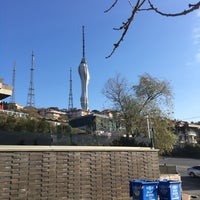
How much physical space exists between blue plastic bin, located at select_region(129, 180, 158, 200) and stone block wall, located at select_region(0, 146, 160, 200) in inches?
85.1

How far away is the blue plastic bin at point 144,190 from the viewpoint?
10.8 meters

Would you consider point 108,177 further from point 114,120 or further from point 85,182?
point 114,120

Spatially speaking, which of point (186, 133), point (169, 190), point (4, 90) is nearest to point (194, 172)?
point (169, 190)

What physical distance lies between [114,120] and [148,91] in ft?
15.1

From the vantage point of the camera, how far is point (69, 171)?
475 inches

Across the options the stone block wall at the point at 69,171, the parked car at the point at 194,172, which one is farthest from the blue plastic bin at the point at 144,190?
the parked car at the point at 194,172

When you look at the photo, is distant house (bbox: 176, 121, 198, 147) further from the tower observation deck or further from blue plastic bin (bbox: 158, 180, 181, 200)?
blue plastic bin (bbox: 158, 180, 181, 200)

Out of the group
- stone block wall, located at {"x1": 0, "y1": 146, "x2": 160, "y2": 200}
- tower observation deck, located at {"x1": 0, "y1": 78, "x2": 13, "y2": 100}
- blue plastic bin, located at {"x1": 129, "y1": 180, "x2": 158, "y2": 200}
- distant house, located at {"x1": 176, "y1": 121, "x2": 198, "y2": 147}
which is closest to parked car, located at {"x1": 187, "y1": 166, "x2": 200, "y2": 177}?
stone block wall, located at {"x1": 0, "y1": 146, "x2": 160, "y2": 200}

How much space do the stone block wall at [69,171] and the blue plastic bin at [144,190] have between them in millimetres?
2161

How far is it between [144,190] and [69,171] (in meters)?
2.97

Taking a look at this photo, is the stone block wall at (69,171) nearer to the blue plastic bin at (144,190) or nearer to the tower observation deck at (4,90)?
the blue plastic bin at (144,190)

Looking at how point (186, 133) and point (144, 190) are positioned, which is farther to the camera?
point (186, 133)

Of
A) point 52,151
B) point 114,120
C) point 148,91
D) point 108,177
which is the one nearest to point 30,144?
point 52,151

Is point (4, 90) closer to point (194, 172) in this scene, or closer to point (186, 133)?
point (194, 172)
